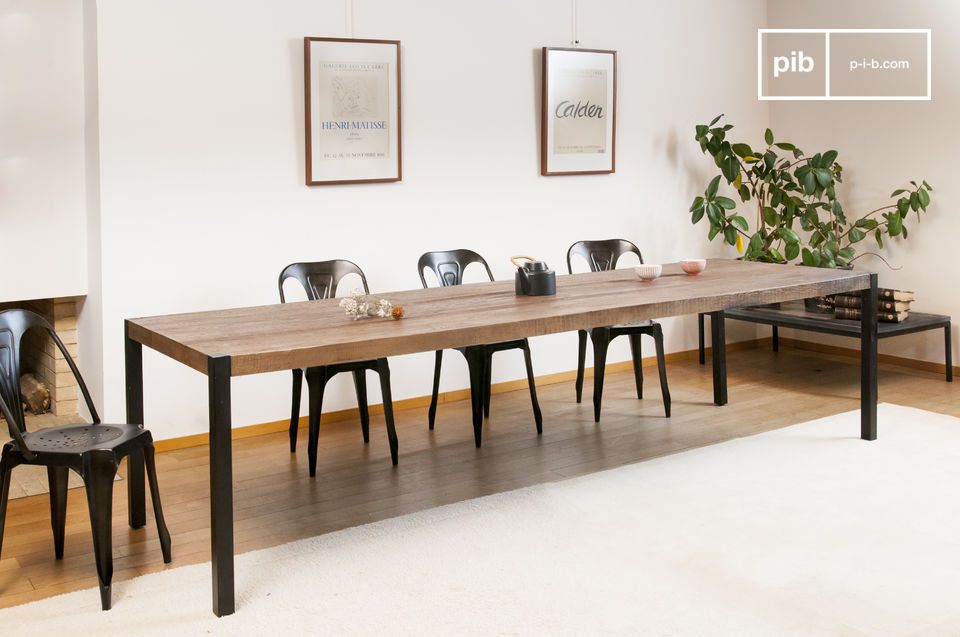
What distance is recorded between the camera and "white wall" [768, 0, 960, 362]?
618cm

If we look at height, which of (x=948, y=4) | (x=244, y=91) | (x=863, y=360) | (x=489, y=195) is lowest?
(x=863, y=360)

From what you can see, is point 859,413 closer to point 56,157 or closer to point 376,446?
point 376,446

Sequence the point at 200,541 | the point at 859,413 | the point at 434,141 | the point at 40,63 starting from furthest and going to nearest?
the point at 434,141 → the point at 859,413 → the point at 40,63 → the point at 200,541

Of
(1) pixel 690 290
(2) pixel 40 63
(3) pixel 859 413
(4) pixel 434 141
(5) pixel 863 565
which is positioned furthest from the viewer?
(4) pixel 434 141

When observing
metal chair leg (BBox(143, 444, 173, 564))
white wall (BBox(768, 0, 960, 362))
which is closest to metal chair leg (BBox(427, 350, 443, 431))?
Result: metal chair leg (BBox(143, 444, 173, 564))

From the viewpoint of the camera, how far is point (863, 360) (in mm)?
4844

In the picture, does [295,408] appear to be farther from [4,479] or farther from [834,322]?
[834,322]

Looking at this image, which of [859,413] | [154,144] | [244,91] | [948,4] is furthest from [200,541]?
[948,4]

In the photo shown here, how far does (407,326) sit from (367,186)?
2.17 metres

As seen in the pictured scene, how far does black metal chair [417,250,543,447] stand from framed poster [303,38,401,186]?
64cm

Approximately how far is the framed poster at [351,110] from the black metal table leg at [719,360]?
6.38ft

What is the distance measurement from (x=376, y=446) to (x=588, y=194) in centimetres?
235

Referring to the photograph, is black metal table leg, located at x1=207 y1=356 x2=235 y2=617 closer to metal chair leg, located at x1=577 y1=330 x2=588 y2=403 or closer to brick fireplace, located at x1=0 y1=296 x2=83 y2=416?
brick fireplace, located at x1=0 y1=296 x2=83 y2=416

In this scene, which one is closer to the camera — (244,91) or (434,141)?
(244,91)
